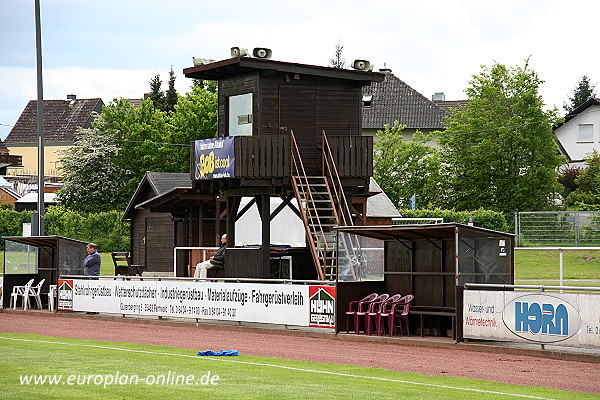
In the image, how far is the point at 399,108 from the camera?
8388 centimetres

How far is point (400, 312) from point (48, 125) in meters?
99.3

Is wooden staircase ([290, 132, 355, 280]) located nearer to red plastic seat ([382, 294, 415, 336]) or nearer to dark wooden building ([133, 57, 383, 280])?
dark wooden building ([133, 57, 383, 280])

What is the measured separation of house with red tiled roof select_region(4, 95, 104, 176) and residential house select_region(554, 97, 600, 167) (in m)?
52.8

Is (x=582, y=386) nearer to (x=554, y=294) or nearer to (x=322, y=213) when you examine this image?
(x=554, y=294)

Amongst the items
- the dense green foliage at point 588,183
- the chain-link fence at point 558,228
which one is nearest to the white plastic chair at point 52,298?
the chain-link fence at point 558,228

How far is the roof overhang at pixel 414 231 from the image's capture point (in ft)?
71.2

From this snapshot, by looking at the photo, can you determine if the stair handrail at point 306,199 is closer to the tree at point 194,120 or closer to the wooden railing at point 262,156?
the wooden railing at point 262,156

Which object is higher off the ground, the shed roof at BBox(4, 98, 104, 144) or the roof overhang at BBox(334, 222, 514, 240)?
the shed roof at BBox(4, 98, 104, 144)

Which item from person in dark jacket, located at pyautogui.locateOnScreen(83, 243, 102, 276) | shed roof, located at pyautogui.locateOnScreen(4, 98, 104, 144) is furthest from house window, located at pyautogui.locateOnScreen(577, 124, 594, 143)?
person in dark jacket, located at pyautogui.locateOnScreen(83, 243, 102, 276)

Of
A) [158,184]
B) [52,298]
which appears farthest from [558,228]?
[52,298]

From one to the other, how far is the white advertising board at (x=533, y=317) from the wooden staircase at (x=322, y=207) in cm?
754

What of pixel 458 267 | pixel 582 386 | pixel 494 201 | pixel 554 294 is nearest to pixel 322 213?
pixel 458 267

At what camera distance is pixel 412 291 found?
2420 centimetres

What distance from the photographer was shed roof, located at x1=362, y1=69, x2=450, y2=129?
8244cm
